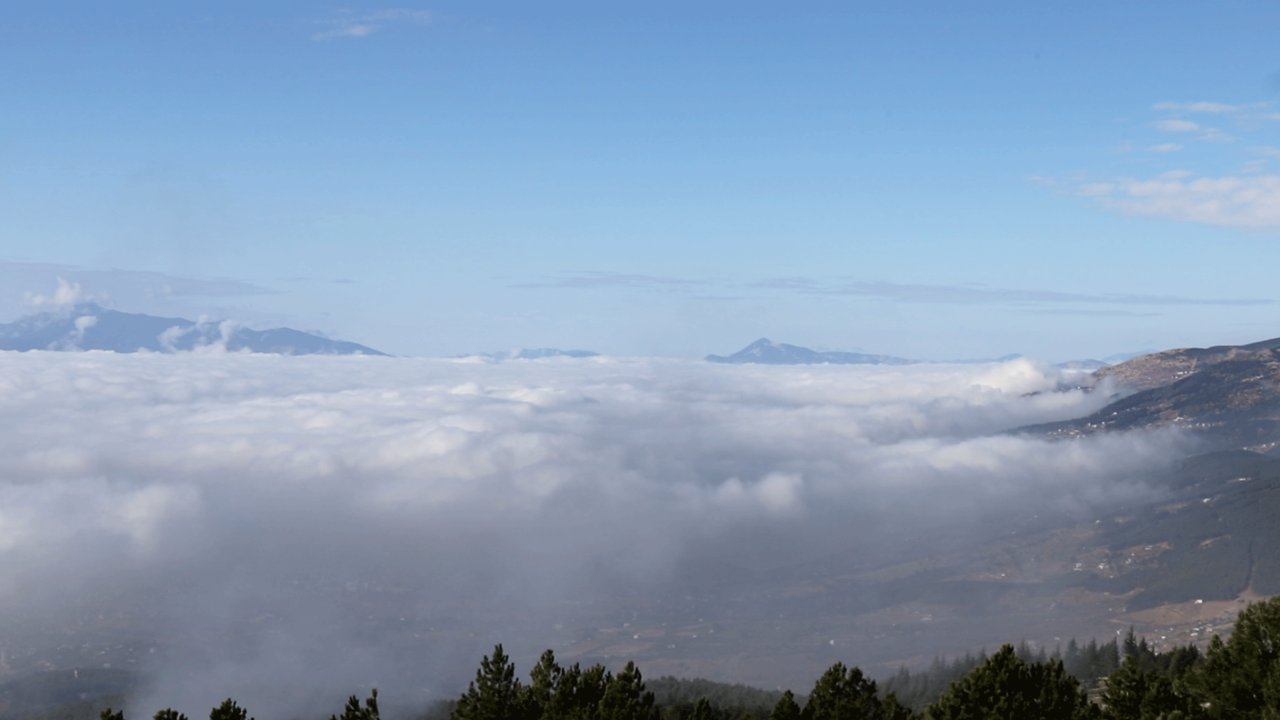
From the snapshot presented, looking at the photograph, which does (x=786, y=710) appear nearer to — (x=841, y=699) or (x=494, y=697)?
(x=841, y=699)

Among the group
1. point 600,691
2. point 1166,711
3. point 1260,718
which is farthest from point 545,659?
point 1260,718

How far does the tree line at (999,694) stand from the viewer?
43531mm

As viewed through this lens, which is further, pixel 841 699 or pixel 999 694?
pixel 841 699

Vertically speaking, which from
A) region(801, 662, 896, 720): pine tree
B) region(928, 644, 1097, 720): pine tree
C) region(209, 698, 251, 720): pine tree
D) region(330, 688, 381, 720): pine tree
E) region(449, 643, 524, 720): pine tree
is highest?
region(928, 644, 1097, 720): pine tree

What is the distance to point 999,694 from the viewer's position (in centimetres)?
4347

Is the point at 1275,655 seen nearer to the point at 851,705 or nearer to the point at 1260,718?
the point at 1260,718

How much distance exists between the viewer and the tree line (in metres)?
43.5

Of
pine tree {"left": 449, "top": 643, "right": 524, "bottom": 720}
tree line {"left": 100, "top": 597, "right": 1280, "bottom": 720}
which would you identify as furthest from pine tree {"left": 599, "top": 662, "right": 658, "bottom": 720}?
pine tree {"left": 449, "top": 643, "right": 524, "bottom": 720}

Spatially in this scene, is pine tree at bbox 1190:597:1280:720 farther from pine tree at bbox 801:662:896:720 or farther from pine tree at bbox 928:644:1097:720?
pine tree at bbox 801:662:896:720

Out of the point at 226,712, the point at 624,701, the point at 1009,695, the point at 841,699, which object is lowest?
the point at 841,699

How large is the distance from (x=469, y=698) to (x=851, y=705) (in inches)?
909

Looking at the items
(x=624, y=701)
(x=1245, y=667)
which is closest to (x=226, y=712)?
(x=624, y=701)

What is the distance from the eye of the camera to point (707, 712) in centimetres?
5159

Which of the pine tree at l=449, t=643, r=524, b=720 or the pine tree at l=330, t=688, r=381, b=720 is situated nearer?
the pine tree at l=330, t=688, r=381, b=720
